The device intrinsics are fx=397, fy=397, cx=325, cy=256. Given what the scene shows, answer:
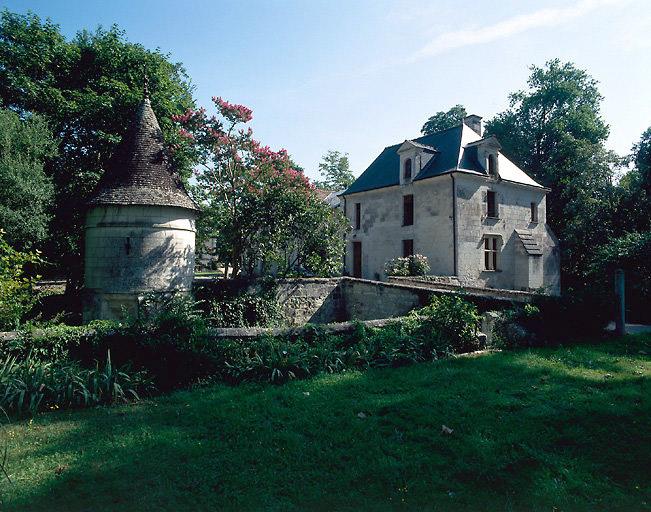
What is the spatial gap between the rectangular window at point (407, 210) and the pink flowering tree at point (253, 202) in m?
8.10

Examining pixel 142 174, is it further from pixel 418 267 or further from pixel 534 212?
pixel 534 212

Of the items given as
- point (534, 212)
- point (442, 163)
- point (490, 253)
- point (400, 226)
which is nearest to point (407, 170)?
point (442, 163)

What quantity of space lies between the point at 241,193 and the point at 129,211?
3.67m

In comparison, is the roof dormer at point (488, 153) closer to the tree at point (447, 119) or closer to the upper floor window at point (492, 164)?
the upper floor window at point (492, 164)

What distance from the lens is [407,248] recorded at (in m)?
22.2

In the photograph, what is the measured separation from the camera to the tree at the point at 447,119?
1577 inches

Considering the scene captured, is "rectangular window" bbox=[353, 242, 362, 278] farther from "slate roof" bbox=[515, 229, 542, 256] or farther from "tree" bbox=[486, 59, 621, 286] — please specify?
"tree" bbox=[486, 59, 621, 286]

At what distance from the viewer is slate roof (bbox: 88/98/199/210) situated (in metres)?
12.0

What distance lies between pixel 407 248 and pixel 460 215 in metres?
3.56

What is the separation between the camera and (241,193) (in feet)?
45.8

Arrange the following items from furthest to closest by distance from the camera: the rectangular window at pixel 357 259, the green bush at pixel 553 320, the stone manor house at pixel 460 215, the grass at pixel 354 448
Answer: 1. the rectangular window at pixel 357 259
2. the stone manor house at pixel 460 215
3. the green bush at pixel 553 320
4. the grass at pixel 354 448

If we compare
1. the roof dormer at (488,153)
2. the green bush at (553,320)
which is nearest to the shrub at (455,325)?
the green bush at (553,320)

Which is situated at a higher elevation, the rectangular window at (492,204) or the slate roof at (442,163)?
the slate roof at (442,163)

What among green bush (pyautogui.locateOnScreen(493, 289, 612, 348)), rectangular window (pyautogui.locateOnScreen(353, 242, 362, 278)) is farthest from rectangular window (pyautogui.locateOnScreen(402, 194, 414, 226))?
green bush (pyautogui.locateOnScreen(493, 289, 612, 348))
